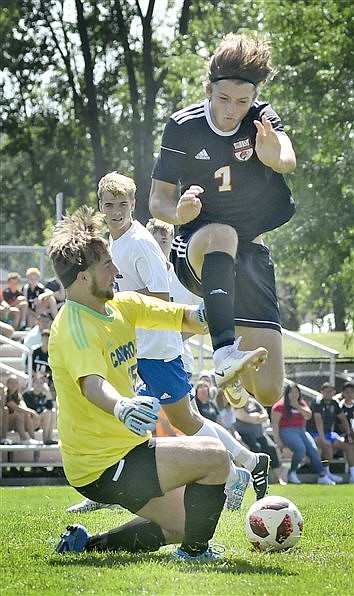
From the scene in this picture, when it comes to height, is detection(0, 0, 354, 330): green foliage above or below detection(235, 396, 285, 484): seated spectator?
above

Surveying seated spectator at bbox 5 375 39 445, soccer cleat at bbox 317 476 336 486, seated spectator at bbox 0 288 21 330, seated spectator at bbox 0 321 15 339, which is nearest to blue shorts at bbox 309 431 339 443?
soccer cleat at bbox 317 476 336 486

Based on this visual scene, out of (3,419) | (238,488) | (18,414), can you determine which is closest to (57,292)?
(18,414)

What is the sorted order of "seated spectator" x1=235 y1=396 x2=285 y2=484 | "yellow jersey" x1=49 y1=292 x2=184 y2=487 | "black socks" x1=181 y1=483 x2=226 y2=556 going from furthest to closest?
"seated spectator" x1=235 y1=396 x2=285 y2=484
"black socks" x1=181 y1=483 x2=226 y2=556
"yellow jersey" x1=49 y1=292 x2=184 y2=487

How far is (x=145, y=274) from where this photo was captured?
30.0 feet

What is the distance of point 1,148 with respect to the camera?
43000mm

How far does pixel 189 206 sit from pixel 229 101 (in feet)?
2.80

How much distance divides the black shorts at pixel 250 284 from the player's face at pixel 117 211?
1.61 meters

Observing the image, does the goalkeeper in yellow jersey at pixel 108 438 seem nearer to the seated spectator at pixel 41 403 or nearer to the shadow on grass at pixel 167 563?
the shadow on grass at pixel 167 563

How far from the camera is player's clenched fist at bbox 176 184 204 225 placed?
6965 millimetres

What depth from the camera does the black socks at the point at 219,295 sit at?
6953mm

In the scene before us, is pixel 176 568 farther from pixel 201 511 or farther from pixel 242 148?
pixel 242 148

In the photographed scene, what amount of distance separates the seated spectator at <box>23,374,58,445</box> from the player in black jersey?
Result: 10.3 metres

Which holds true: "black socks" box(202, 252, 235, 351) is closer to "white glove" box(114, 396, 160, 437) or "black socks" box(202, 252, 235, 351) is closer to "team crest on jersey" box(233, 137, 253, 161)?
"team crest on jersey" box(233, 137, 253, 161)

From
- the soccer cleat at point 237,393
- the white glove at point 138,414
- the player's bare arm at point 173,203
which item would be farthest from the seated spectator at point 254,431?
the white glove at point 138,414
